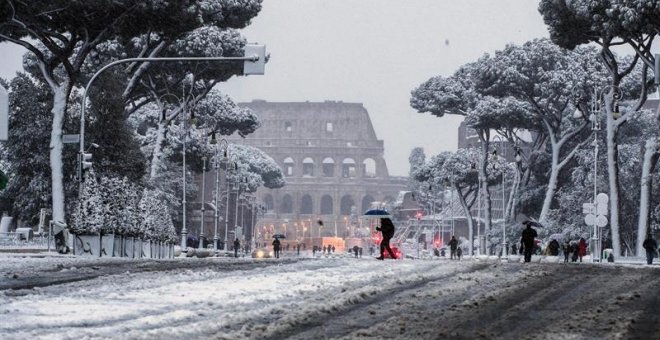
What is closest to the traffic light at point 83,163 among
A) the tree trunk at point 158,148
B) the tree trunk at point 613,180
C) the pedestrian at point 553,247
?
the tree trunk at point 158,148

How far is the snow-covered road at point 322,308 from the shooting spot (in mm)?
9648

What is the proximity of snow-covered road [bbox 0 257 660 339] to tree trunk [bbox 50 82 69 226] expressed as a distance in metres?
27.6

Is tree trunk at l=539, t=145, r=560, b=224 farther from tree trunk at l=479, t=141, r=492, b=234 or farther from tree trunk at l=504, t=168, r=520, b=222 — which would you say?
tree trunk at l=479, t=141, r=492, b=234

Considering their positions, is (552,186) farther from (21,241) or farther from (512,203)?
(21,241)

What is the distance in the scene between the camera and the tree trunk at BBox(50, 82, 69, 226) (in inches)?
1826

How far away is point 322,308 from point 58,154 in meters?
36.4

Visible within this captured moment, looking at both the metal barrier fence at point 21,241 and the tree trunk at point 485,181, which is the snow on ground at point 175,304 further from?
the tree trunk at point 485,181

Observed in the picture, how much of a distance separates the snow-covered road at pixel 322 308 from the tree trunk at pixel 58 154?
2760 cm

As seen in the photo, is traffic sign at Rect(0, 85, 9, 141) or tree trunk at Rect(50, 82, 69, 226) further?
tree trunk at Rect(50, 82, 69, 226)

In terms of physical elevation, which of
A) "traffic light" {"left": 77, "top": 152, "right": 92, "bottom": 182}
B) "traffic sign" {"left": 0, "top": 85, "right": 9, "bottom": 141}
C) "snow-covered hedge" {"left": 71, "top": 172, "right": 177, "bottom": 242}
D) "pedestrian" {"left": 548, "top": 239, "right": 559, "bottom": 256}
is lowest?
"pedestrian" {"left": 548, "top": 239, "right": 559, "bottom": 256}

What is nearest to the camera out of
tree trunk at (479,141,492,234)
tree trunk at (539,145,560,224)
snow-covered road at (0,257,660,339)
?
snow-covered road at (0,257,660,339)

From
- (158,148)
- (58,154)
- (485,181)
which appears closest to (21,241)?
(58,154)

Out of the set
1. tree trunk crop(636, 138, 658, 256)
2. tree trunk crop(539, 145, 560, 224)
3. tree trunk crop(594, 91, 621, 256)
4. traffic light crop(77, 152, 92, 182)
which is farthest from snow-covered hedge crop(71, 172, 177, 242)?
tree trunk crop(539, 145, 560, 224)

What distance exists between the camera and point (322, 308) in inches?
470
